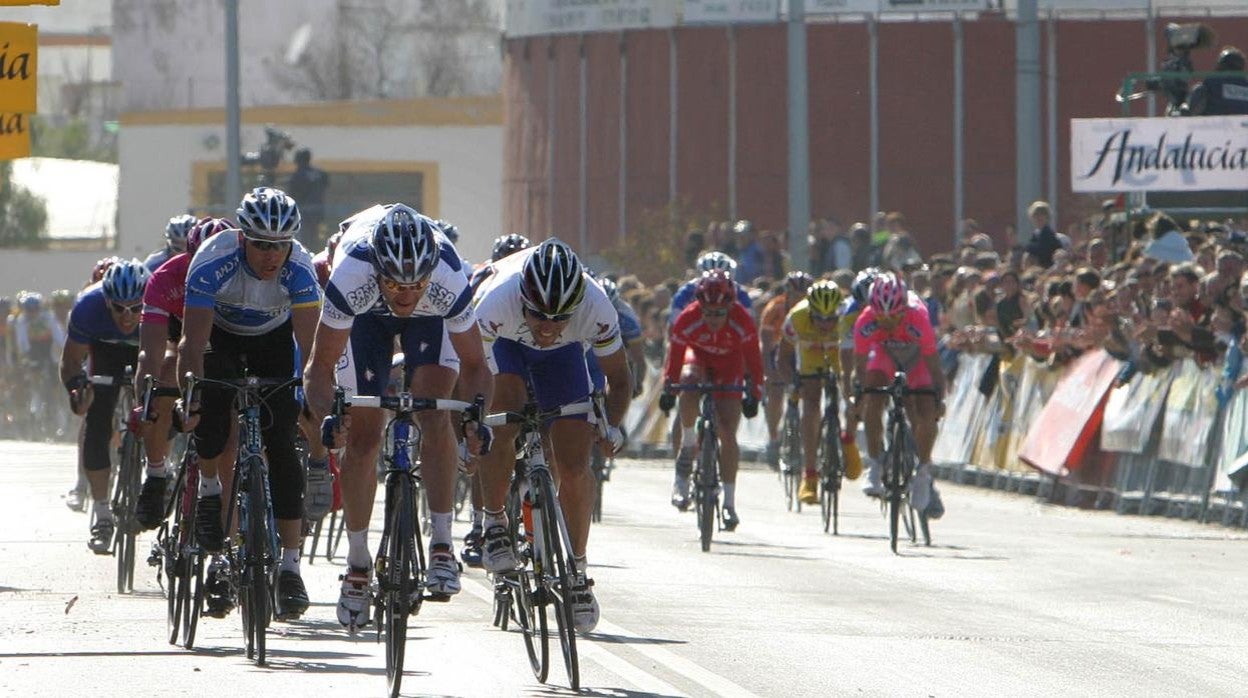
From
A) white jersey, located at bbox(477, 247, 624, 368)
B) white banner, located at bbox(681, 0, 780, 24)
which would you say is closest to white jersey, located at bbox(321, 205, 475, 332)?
white jersey, located at bbox(477, 247, 624, 368)

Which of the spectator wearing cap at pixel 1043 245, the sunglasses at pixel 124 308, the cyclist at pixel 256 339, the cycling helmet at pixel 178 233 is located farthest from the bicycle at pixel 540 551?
the spectator wearing cap at pixel 1043 245

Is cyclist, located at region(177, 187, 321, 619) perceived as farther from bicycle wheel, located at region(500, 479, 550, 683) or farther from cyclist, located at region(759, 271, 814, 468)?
cyclist, located at region(759, 271, 814, 468)

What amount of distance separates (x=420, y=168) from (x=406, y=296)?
58.3 metres

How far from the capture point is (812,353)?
20234mm

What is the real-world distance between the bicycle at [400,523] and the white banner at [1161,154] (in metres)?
15.8

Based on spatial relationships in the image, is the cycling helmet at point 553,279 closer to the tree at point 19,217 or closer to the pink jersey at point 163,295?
the pink jersey at point 163,295

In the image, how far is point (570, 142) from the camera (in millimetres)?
51562

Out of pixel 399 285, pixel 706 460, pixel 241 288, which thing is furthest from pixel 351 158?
pixel 399 285

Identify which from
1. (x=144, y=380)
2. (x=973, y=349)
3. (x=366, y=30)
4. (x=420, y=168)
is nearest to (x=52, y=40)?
(x=366, y=30)

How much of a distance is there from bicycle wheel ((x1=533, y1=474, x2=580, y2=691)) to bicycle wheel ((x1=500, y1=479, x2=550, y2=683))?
0.05 meters

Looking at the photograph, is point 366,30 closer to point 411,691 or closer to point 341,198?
point 341,198

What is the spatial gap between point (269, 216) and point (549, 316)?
1272 millimetres

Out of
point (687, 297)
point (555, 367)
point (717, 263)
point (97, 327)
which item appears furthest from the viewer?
point (717, 263)

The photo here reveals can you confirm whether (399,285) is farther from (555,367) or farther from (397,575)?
(555,367)
